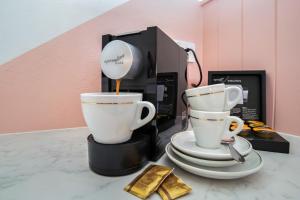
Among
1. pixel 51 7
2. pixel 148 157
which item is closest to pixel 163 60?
pixel 148 157

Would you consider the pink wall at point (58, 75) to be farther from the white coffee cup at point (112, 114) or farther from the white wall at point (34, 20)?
the white coffee cup at point (112, 114)

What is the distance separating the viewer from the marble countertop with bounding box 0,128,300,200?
280 mm

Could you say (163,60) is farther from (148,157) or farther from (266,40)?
(266,40)

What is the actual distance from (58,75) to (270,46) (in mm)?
876

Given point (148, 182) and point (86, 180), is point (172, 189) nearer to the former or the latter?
point (148, 182)

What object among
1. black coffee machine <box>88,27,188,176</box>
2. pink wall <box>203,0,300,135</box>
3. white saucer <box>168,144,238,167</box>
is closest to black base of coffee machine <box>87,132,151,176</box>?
black coffee machine <box>88,27,188,176</box>

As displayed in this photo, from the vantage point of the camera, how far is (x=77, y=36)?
70cm

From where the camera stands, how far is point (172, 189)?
28 cm

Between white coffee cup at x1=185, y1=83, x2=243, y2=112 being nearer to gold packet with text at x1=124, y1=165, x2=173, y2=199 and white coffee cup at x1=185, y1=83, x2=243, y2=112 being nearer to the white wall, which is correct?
gold packet with text at x1=124, y1=165, x2=173, y2=199

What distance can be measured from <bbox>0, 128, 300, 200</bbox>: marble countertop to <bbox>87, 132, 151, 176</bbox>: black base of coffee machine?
13 mm

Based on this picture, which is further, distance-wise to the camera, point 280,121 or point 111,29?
point 111,29

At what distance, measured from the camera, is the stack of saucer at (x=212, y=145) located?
31 centimetres

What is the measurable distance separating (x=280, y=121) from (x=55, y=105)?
90 centimetres

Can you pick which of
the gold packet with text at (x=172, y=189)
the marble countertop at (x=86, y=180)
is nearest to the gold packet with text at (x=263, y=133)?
the marble countertop at (x=86, y=180)
